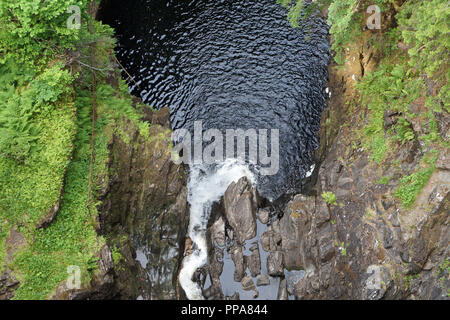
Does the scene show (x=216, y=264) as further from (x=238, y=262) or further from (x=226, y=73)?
(x=226, y=73)

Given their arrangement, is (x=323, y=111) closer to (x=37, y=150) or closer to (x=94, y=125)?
(x=94, y=125)

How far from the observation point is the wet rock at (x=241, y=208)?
2073cm

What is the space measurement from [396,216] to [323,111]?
9.16 meters

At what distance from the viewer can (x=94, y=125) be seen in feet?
64.7

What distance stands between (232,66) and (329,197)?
12487mm

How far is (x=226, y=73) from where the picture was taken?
26.5m

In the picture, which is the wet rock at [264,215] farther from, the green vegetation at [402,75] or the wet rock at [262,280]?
the green vegetation at [402,75]

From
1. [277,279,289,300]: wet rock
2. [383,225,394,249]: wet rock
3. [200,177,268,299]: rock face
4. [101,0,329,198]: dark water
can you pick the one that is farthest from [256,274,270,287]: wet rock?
[383,225,394,249]: wet rock

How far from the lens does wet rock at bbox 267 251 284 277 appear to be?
63.5 feet

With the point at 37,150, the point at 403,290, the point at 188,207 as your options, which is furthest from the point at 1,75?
the point at 403,290

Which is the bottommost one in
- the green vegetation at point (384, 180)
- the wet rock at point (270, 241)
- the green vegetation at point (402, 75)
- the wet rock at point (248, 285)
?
the wet rock at point (248, 285)

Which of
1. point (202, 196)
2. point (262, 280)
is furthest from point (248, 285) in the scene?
point (202, 196)

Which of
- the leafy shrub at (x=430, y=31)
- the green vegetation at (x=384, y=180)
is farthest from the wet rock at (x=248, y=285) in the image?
the leafy shrub at (x=430, y=31)

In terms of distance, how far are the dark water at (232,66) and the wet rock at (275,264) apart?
3708 millimetres
